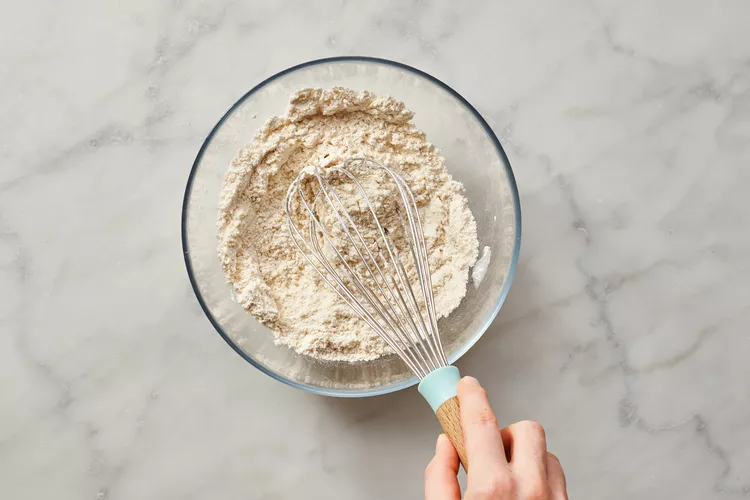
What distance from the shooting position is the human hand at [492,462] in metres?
0.74

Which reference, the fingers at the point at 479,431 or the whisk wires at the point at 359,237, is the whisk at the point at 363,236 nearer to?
the whisk wires at the point at 359,237

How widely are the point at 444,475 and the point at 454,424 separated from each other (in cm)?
7

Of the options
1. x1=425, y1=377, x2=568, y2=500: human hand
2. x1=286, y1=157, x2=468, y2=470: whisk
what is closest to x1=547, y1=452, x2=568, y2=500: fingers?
x1=425, y1=377, x2=568, y2=500: human hand

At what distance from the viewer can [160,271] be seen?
113 centimetres

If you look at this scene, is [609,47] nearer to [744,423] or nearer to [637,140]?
[637,140]

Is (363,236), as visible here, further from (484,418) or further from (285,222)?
(484,418)

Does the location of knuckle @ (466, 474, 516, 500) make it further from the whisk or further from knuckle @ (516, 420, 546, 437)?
the whisk

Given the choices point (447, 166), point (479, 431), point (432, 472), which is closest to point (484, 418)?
point (479, 431)

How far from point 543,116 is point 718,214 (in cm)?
40

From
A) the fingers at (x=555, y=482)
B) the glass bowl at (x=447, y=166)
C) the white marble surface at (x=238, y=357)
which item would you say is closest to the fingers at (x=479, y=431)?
the fingers at (x=555, y=482)

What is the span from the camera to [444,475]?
0.82m

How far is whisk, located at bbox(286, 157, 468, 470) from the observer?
39.4 inches

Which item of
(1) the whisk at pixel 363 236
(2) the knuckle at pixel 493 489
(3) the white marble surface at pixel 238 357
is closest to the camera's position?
(2) the knuckle at pixel 493 489

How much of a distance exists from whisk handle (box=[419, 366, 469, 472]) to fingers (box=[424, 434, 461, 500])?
0.01 metres
